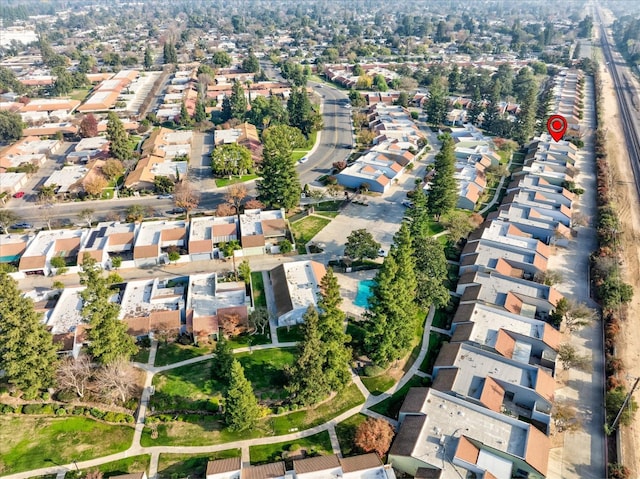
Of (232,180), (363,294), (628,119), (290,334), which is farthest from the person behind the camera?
(628,119)

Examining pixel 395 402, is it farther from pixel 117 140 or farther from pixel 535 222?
pixel 117 140

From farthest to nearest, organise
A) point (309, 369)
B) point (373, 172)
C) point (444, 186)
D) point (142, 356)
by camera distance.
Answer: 1. point (373, 172)
2. point (444, 186)
3. point (142, 356)
4. point (309, 369)

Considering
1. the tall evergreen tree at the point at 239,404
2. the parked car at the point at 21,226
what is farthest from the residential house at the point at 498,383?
the parked car at the point at 21,226

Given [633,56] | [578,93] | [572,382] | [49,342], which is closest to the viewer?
[49,342]

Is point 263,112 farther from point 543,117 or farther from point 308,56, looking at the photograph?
point 308,56

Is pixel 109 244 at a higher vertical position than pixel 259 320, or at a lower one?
lower

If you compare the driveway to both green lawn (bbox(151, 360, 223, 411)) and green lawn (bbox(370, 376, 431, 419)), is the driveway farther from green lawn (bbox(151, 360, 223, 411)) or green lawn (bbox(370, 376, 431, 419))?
green lawn (bbox(151, 360, 223, 411))

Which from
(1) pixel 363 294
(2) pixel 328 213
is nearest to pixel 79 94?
(2) pixel 328 213

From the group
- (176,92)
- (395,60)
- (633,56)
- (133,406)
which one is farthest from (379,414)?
(633,56)
